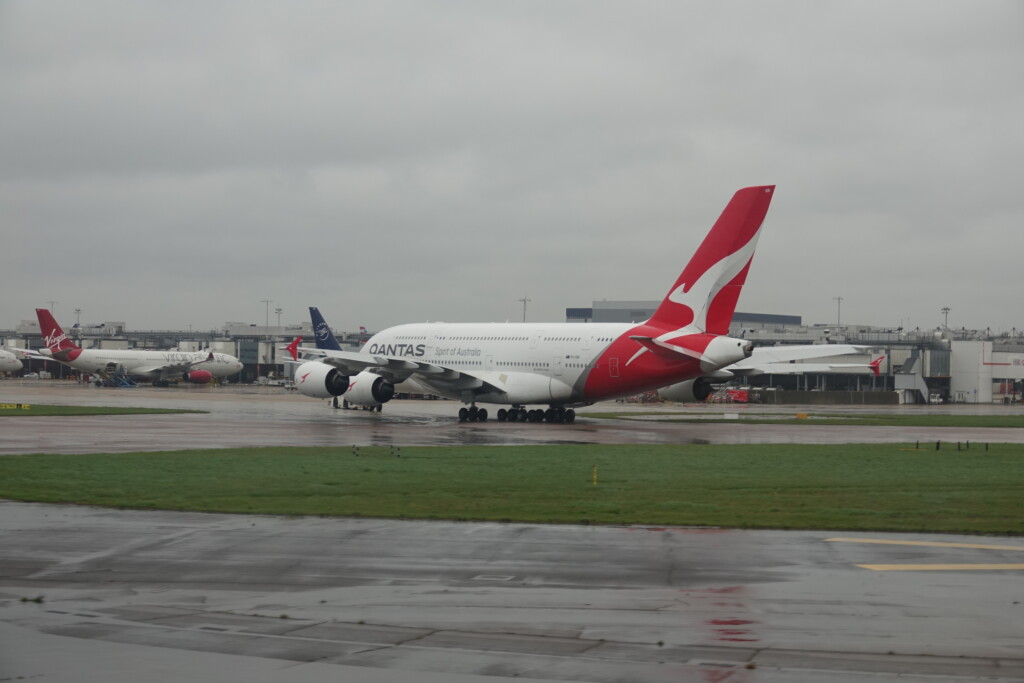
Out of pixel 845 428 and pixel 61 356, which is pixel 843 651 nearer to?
pixel 845 428

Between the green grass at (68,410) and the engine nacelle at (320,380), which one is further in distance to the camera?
the engine nacelle at (320,380)

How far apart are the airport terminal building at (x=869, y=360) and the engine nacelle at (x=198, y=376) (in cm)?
1469

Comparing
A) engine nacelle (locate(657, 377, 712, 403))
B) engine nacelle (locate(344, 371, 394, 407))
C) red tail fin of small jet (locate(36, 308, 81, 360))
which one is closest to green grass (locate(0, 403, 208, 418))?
engine nacelle (locate(344, 371, 394, 407))

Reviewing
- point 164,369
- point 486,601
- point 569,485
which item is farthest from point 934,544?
point 164,369

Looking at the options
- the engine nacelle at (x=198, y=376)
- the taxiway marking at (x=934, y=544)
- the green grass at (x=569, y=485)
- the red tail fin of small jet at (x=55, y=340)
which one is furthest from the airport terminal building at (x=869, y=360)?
the taxiway marking at (x=934, y=544)

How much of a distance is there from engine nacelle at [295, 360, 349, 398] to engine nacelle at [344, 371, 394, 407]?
77 centimetres

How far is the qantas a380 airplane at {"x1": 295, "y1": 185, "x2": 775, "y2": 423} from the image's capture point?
4553 cm

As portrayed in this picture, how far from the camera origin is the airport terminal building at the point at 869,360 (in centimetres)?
10275

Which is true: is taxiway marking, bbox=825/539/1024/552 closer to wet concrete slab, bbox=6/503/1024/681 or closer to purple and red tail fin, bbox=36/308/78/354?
wet concrete slab, bbox=6/503/1024/681

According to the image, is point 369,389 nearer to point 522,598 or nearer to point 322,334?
point 322,334

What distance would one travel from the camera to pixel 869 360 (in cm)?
11288

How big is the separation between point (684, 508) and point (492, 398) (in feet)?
114

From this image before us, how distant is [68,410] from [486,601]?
164 feet

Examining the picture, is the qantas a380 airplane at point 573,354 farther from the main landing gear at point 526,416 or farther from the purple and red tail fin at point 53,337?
the purple and red tail fin at point 53,337
